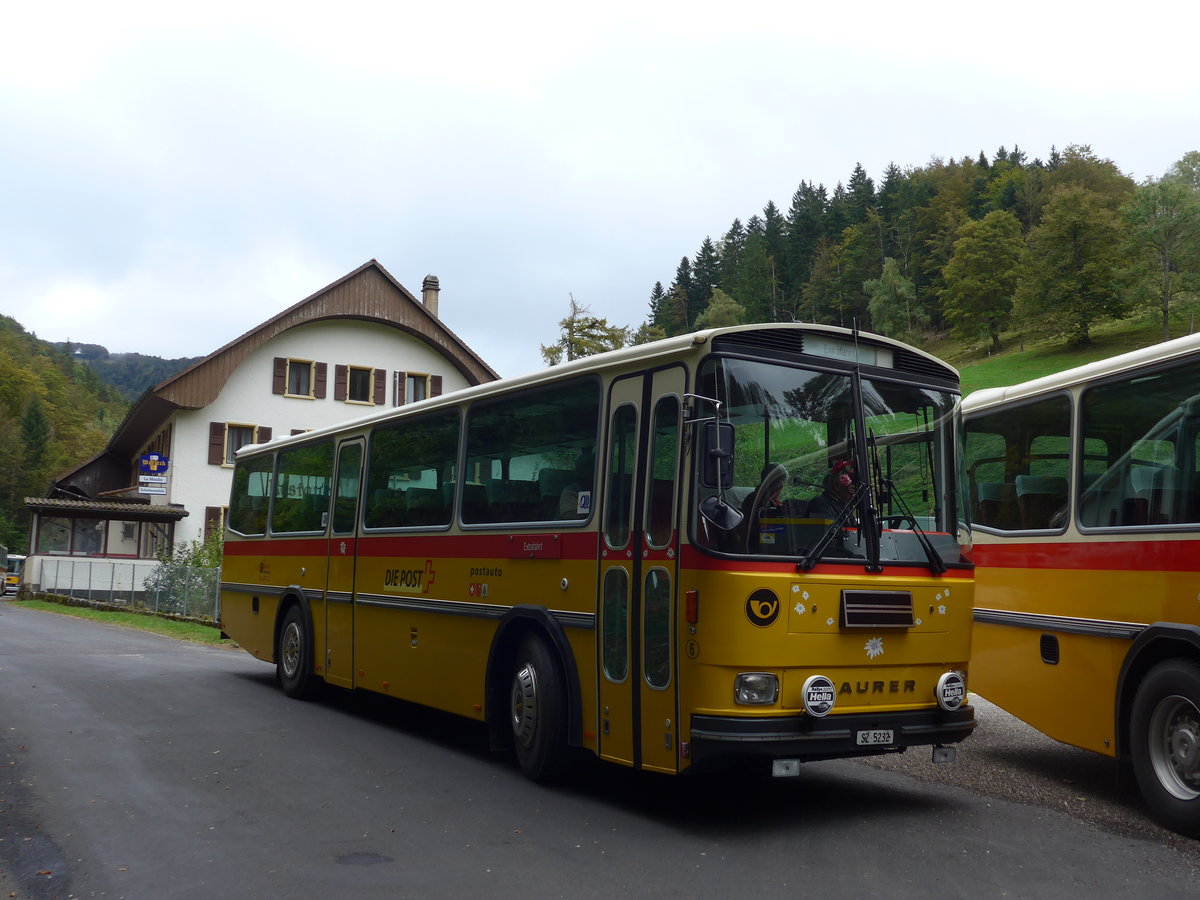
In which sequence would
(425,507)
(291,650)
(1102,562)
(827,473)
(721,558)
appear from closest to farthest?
(721,558) < (827,473) < (1102,562) < (425,507) < (291,650)

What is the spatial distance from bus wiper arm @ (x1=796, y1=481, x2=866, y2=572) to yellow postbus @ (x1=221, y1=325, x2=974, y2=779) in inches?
0.6

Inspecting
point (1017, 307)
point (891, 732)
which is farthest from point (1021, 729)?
point (1017, 307)

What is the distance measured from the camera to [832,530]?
7000mm

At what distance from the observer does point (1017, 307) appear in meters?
79.6

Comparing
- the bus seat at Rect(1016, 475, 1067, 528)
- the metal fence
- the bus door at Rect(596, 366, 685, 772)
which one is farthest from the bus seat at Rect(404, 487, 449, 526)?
the metal fence

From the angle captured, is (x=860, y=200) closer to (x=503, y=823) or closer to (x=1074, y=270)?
(x=1074, y=270)

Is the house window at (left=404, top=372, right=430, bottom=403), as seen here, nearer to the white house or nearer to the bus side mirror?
the white house

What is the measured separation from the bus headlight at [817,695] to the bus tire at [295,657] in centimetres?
763

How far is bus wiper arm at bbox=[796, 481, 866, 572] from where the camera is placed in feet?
22.4

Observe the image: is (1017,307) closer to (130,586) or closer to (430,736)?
(130,586)

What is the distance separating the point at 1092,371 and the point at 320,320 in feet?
138

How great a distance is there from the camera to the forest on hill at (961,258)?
230 ft

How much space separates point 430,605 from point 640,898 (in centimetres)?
493

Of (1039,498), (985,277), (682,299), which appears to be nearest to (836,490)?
(1039,498)
